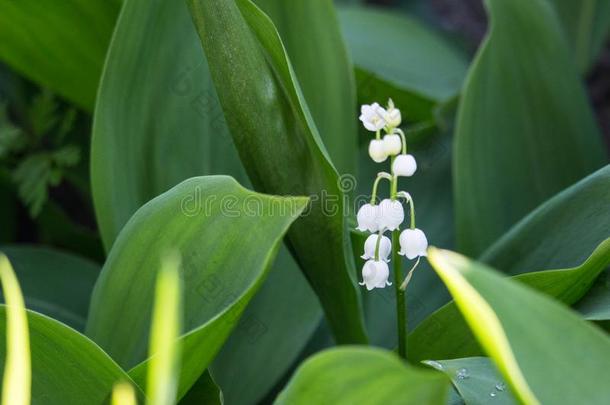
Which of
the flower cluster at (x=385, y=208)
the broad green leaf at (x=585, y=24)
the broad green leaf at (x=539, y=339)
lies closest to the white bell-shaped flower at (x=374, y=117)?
the flower cluster at (x=385, y=208)

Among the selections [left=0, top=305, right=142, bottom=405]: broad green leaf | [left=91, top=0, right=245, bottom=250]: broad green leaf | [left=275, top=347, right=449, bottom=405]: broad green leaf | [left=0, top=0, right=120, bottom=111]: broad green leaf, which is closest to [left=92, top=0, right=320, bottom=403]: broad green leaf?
[left=91, top=0, right=245, bottom=250]: broad green leaf

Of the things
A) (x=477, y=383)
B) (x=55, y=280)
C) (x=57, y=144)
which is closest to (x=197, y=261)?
(x=477, y=383)

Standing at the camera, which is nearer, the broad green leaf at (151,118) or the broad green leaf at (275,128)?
the broad green leaf at (275,128)

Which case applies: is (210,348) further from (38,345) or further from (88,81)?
(88,81)

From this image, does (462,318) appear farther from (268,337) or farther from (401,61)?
(401,61)

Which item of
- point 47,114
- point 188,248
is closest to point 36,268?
point 47,114

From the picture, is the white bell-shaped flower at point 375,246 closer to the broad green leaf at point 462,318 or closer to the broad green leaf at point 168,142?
the broad green leaf at point 462,318
